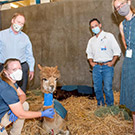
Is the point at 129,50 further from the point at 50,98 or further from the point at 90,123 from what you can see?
the point at 90,123

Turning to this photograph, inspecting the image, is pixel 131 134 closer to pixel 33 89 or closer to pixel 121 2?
pixel 121 2

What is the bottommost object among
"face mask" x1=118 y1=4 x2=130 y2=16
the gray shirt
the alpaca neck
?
the alpaca neck

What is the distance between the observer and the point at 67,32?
17.0ft

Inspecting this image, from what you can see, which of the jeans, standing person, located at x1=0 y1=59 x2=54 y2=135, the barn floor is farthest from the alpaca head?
the jeans

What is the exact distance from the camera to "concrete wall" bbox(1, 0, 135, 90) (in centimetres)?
471

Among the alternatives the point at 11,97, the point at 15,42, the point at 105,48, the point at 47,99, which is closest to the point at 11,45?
the point at 15,42

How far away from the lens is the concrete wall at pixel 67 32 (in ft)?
15.4

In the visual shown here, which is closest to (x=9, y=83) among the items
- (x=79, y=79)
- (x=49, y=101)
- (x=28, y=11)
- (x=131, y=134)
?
(x=49, y=101)

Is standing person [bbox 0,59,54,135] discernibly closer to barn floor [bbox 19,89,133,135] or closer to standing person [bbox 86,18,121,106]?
barn floor [bbox 19,89,133,135]

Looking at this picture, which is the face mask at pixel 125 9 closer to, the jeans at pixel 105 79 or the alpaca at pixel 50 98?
the alpaca at pixel 50 98

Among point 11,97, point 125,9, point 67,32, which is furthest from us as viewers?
point 67,32

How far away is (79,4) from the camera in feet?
16.2

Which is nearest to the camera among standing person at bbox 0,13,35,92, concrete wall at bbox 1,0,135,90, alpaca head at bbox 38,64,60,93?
alpaca head at bbox 38,64,60,93

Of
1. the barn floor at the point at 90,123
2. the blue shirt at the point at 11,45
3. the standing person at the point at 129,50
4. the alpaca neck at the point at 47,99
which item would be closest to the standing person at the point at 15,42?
the blue shirt at the point at 11,45
